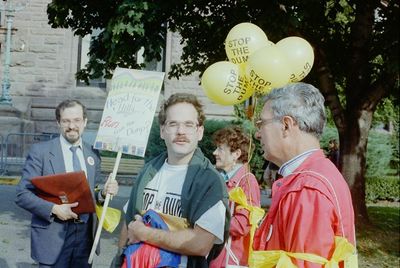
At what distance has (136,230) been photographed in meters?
2.84

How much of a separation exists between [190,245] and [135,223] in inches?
13.5

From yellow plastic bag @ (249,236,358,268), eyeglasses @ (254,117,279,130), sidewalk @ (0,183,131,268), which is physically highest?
eyeglasses @ (254,117,279,130)

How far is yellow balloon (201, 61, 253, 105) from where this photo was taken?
3.42 meters

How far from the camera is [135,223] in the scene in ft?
9.47

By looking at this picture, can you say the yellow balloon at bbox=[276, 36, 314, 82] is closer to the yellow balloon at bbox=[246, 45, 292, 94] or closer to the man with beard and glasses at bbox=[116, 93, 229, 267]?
the yellow balloon at bbox=[246, 45, 292, 94]

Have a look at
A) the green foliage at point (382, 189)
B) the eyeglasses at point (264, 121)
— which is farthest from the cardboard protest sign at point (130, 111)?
the green foliage at point (382, 189)

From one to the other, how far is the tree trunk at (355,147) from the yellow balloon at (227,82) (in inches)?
245

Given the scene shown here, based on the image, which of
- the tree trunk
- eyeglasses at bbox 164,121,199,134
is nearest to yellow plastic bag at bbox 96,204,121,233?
eyeglasses at bbox 164,121,199,134

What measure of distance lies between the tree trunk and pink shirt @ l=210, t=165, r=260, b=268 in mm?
5507

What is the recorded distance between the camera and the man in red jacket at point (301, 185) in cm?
209

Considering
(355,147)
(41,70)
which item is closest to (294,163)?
(355,147)

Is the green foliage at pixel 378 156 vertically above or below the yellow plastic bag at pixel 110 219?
below

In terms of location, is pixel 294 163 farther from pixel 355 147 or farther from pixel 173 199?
pixel 355 147

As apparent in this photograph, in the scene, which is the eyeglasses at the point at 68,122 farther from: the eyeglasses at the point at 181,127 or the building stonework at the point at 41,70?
the building stonework at the point at 41,70
